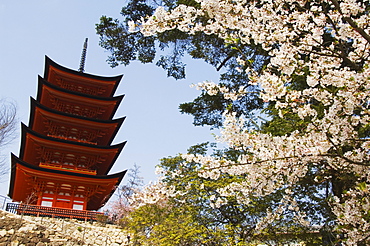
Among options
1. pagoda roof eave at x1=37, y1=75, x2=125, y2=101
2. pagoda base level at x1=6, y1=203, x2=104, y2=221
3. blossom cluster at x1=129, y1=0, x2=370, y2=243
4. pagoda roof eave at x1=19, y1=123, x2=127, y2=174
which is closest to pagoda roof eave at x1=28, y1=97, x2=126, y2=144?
pagoda roof eave at x1=37, y1=75, x2=125, y2=101

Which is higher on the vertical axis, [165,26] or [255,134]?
[165,26]

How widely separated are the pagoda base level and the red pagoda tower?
26 centimetres

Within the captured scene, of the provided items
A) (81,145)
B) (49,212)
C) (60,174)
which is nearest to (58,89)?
(81,145)

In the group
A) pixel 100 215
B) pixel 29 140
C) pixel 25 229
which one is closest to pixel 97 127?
pixel 29 140

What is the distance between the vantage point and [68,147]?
15.6 m

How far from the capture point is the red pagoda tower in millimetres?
14641

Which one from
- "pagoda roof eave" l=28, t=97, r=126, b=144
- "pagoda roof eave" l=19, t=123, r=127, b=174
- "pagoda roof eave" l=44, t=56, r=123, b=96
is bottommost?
"pagoda roof eave" l=19, t=123, r=127, b=174

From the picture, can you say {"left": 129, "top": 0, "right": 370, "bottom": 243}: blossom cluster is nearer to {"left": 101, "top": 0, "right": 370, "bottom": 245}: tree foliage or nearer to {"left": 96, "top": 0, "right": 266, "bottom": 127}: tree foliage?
{"left": 101, "top": 0, "right": 370, "bottom": 245}: tree foliage

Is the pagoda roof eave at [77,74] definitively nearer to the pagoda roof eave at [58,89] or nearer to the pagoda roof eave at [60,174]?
the pagoda roof eave at [58,89]

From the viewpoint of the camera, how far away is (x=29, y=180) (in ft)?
47.8

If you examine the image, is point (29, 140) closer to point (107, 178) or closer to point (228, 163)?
point (107, 178)

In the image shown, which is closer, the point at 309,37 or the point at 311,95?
the point at 309,37

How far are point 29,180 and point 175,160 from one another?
8476mm

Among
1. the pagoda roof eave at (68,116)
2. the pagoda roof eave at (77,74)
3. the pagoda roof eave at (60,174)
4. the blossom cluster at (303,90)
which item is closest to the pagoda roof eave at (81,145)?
the pagoda roof eave at (60,174)
